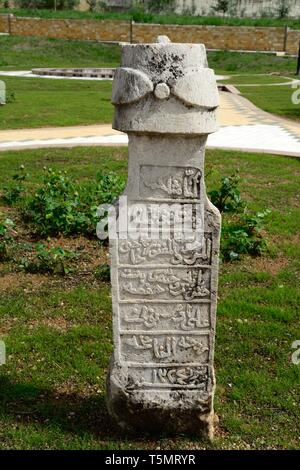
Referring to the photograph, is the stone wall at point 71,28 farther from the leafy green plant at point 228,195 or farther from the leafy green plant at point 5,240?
the leafy green plant at point 5,240

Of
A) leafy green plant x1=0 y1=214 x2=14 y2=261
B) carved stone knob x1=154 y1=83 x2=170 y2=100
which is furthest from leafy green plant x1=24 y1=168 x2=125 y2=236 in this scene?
carved stone knob x1=154 y1=83 x2=170 y2=100

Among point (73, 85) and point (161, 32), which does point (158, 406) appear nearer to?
point (73, 85)

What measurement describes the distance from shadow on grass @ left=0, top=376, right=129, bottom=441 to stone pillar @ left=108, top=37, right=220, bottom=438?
0.13 m

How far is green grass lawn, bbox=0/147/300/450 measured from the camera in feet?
9.78

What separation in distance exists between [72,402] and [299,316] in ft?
5.96

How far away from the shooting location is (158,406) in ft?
9.55

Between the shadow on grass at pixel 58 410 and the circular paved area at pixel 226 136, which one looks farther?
the circular paved area at pixel 226 136

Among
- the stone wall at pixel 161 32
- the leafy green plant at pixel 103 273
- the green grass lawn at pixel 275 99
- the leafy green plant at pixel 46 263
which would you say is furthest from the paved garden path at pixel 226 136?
the stone wall at pixel 161 32

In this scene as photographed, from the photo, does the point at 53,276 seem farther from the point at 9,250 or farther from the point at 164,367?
the point at 164,367

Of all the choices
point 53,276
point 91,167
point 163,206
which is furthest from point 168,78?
point 91,167

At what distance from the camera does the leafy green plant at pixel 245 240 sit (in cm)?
519

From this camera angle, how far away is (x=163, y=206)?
2.69 m

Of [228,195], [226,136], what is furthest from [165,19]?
[228,195]

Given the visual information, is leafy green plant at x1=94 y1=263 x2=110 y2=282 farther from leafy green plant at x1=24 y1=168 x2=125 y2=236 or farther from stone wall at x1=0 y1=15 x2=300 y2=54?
stone wall at x1=0 y1=15 x2=300 y2=54
